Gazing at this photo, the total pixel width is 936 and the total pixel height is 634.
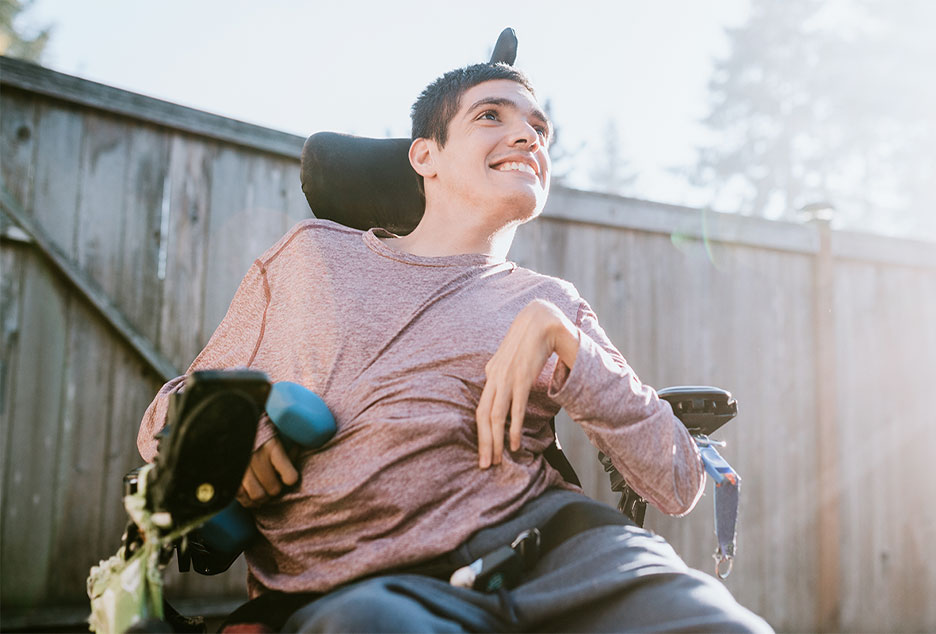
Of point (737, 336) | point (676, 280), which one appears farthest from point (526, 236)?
point (737, 336)

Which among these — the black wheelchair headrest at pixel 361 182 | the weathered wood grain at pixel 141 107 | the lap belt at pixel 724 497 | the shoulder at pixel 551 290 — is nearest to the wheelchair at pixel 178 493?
the lap belt at pixel 724 497

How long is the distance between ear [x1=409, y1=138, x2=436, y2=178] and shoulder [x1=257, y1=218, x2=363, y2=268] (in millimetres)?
299

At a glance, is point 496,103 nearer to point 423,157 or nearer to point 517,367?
point 423,157

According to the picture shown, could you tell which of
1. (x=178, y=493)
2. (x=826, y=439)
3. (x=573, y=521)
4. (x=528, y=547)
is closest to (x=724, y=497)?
(x=573, y=521)

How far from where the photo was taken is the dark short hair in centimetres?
175

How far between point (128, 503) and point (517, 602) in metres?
0.52

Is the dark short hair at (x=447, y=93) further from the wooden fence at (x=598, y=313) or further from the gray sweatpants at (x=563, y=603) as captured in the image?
the wooden fence at (x=598, y=313)

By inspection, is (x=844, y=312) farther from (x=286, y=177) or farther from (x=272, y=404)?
(x=272, y=404)

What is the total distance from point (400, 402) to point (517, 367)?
216 millimetres

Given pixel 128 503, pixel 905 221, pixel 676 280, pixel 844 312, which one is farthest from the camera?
pixel 905 221

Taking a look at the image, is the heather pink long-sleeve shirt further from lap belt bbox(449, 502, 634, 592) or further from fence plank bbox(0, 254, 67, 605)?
fence plank bbox(0, 254, 67, 605)

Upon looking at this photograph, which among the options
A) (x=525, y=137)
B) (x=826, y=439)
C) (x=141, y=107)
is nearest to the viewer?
(x=525, y=137)

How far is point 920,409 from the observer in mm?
4438

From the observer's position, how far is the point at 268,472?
1.21 meters
